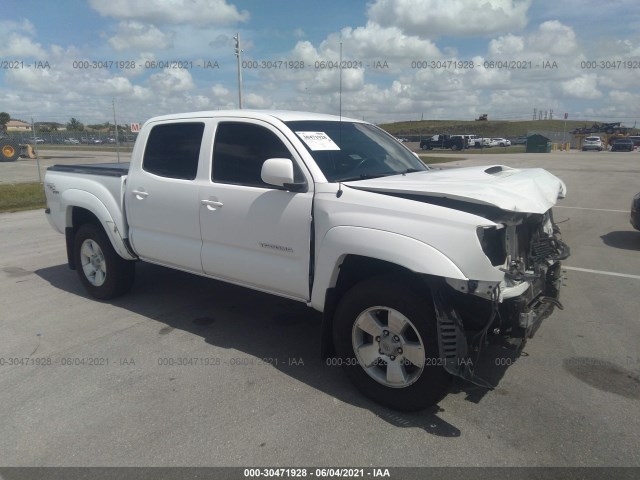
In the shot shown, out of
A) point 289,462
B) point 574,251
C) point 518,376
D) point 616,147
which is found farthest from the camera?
point 616,147

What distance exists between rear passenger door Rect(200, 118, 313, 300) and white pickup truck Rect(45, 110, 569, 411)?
0.04 feet

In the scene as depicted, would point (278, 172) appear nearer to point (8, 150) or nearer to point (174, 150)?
point (174, 150)

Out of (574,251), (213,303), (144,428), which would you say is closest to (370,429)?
(144,428)

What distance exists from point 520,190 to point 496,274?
769mm

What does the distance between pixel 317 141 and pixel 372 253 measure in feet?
4.07

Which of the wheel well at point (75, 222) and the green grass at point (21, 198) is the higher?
the wheel well at point (75, 222)

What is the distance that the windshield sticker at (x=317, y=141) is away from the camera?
13.4 ft

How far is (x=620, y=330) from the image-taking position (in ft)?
15.8

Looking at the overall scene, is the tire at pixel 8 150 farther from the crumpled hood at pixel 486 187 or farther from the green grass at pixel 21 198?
the crumpled hood at pixel 486 187

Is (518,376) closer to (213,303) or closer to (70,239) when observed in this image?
(213,303)

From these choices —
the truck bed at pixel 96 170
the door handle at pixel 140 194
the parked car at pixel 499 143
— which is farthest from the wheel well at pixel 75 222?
the parked car at pixel 499 143

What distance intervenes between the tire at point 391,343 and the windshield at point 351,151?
3.25ft

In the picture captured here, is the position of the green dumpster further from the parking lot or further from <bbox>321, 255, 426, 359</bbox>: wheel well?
<bbox>321, 255, 426, 359</bbox>: wheel well

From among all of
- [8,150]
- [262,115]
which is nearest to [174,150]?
[262,115]
